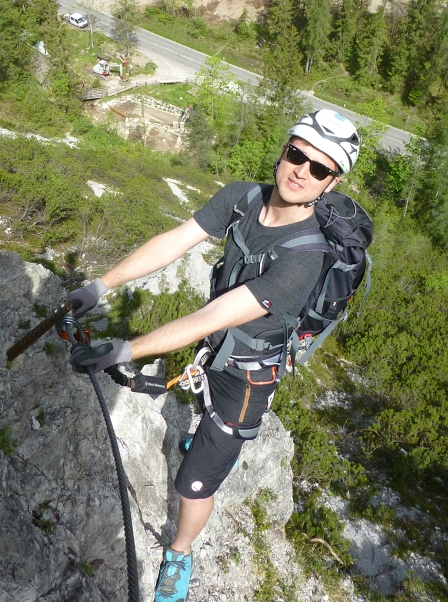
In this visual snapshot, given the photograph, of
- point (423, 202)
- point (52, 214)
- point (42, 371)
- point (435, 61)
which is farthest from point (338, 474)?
point (435, 61)

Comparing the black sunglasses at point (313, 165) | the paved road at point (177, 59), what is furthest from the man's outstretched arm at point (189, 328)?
the paved road at point (177, 59)

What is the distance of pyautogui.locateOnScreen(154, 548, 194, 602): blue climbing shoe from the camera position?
4.14 meters

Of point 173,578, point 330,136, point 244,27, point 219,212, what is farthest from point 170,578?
point 244,27

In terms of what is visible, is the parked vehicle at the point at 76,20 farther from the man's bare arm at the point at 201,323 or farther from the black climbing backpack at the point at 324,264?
the man's bare arm at the point at 201,323

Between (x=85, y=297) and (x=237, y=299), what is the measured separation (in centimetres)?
124

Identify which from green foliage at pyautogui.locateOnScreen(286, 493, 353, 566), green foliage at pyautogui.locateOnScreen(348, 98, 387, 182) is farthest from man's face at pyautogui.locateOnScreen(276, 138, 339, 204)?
green foliage at pyautogui.locateOnScreen(348, 98, 387, 182)

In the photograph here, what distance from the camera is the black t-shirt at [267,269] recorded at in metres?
3.00

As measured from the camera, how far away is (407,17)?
2067 inches

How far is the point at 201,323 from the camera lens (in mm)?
2971

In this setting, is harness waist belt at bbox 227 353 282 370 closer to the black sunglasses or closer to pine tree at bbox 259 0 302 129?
the black sunglasses

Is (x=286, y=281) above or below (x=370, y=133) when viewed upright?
above

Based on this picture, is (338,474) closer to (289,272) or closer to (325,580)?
(325,580)

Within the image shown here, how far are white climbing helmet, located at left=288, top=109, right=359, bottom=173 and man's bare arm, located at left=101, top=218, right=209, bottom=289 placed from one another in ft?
3.80

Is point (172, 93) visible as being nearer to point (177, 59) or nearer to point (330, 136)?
point (177, 59)
